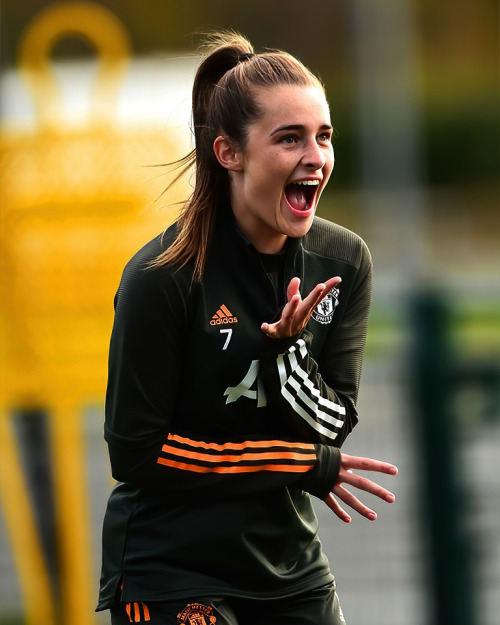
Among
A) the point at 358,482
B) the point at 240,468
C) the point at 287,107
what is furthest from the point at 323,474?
the point at 287,107

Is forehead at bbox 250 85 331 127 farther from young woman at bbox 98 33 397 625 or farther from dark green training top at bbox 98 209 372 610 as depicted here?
dark green training top at bbox 98 209 372 610

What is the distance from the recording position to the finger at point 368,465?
2784mm

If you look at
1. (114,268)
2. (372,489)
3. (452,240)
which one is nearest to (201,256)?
(372,489)

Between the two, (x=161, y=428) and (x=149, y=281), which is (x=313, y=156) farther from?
(x=161, y=428)

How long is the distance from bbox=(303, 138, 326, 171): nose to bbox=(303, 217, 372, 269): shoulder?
26 cm

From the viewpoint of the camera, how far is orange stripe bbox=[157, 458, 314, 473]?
2.71 metres

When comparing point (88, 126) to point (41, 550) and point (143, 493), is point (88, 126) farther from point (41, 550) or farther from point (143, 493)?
point (143, 493)

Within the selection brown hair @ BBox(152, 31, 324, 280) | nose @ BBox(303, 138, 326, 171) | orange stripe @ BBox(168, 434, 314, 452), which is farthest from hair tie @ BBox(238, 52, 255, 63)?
orange stripe @ BBox(168, 434, 314, 452)

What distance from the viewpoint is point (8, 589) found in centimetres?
759

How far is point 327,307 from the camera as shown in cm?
289

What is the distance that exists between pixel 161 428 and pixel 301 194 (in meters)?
0.59

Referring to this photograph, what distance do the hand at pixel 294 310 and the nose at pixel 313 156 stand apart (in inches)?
10.3

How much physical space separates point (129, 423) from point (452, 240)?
79.5 feet

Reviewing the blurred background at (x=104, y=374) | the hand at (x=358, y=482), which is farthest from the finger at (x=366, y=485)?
the blurred background at (x=104, y=374)
